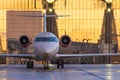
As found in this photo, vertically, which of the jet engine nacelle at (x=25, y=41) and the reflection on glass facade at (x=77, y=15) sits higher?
the reflection on glass facade at (x=77, y=15)

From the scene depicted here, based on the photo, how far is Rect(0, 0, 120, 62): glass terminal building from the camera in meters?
71.3

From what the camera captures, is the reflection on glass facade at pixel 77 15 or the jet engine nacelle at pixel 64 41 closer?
the jet engine nacelle at pixel 64 41

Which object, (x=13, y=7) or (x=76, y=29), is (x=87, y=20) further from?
(x=13, y=7)

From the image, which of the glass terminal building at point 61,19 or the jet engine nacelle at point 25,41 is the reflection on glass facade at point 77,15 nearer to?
the glass terminal building at point 61,19

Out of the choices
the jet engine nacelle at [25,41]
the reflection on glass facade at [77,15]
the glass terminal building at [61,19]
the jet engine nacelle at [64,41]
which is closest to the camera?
the jet engine nacelle at [25,41]

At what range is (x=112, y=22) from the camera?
2798 inches

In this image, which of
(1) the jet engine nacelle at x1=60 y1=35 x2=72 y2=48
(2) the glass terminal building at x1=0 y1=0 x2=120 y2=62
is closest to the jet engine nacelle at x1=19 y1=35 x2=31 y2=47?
(1) the jet engine nacelle at x1=60 y1=35 x2=72 y2=48

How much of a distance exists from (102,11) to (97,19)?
1.61m

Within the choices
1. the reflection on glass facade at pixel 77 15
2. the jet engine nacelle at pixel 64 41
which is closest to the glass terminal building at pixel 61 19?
the reflection on glass facade at pixel 77 15

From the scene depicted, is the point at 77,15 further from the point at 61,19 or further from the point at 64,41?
the point at 64,41

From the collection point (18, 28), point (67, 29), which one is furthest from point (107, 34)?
point (18, 28)

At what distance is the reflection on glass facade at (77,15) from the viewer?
7150 centimetres

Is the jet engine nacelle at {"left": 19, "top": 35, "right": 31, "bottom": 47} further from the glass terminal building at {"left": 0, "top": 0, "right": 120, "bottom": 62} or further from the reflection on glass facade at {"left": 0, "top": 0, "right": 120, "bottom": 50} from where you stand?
the reflection on glass facade at {"left": 0, "top": 0, "right": 120, "bottom": 50}

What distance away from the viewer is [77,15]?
72.9 metres
